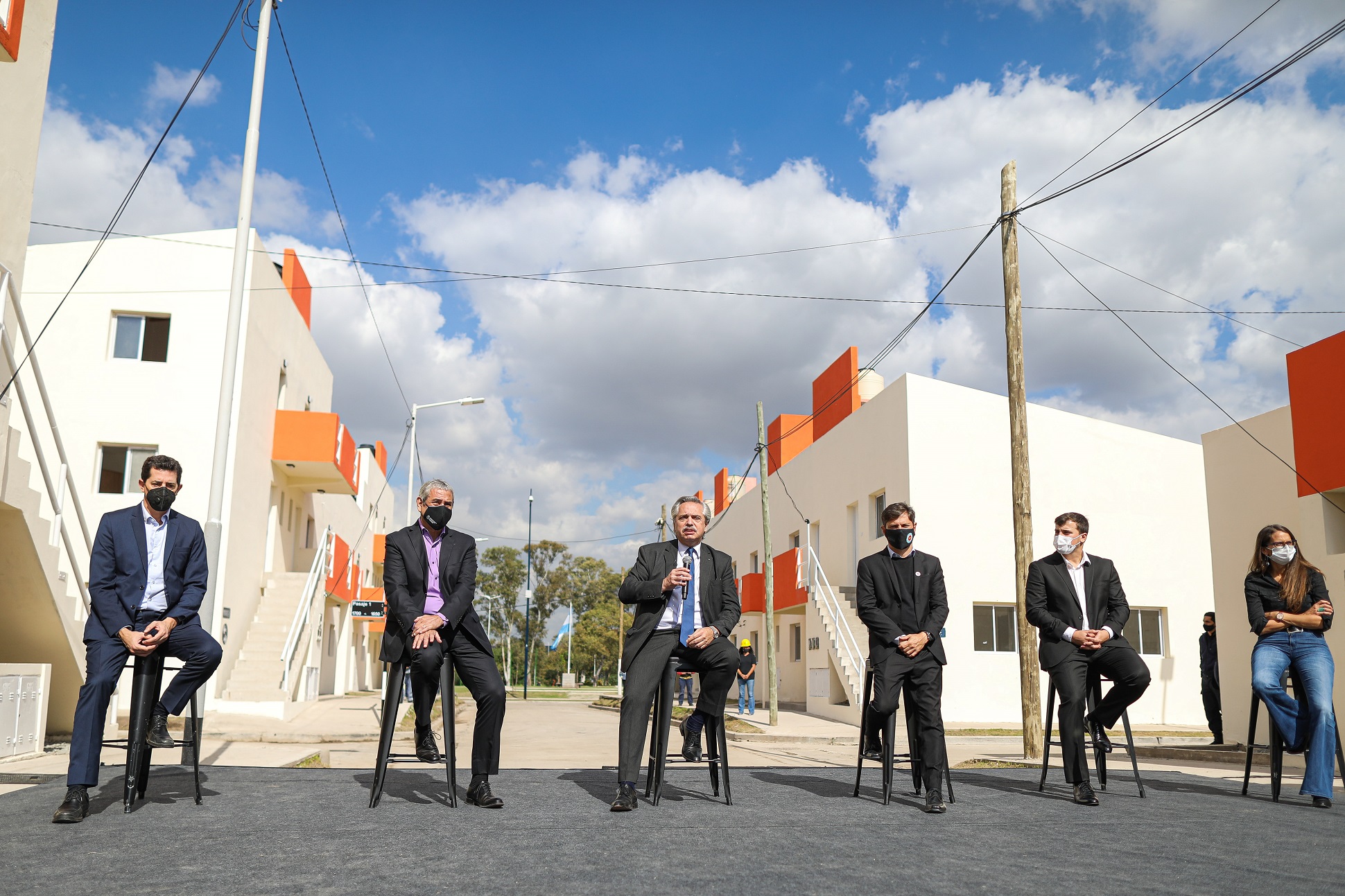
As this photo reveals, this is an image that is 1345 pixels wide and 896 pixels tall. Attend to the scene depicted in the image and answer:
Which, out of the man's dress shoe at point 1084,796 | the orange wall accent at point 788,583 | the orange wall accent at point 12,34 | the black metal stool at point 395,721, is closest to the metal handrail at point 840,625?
the orange wall accent at point 788,583

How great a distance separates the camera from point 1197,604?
23.8 metres

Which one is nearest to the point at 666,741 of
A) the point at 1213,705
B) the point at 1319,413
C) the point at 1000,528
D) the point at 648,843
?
the point at 648,843

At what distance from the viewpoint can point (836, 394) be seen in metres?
30.9

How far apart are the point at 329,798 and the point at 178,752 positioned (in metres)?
5.69

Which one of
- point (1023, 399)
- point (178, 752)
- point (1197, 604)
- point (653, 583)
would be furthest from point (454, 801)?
point (1197, 604)

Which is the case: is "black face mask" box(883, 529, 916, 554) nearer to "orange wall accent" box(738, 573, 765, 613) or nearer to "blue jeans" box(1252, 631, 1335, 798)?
"blue jeans" box(1252, 631, 1335, 798)

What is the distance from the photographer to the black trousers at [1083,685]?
641 cm

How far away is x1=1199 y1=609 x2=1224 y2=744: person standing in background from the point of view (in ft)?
46.4

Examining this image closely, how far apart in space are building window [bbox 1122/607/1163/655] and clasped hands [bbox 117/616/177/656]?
22446 mm

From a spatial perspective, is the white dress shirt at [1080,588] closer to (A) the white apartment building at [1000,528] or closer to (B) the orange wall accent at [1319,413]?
(B) the orange wall accent at [1319,413]

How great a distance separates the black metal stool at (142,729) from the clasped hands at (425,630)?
121 cm

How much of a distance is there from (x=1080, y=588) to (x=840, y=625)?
1770 cm

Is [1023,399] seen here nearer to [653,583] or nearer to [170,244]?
[653,583]

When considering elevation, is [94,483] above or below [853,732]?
above
